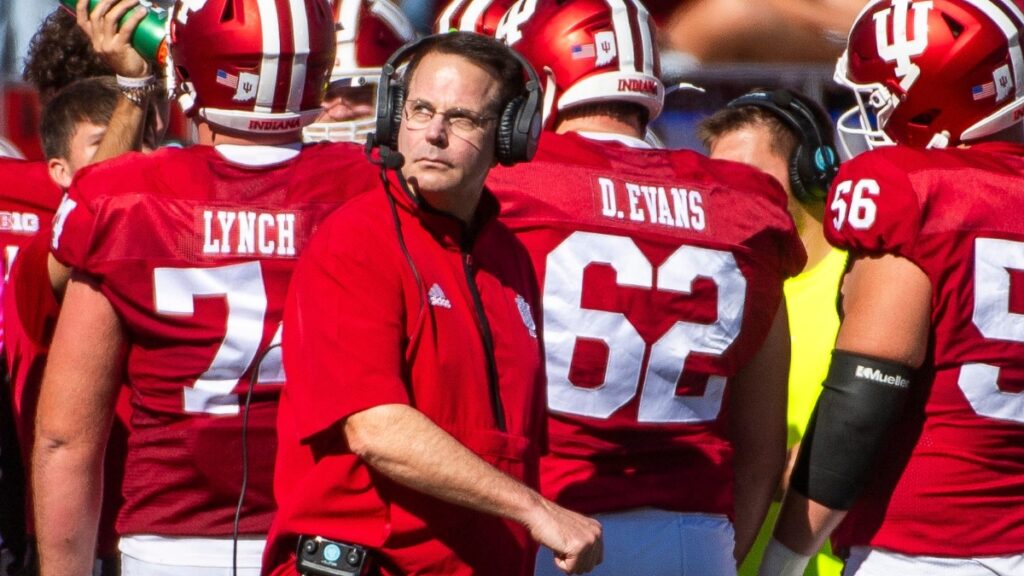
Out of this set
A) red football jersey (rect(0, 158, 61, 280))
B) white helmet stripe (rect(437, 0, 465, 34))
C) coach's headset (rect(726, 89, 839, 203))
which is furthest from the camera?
white helmet stripe (rect(437, 0, 465, 34))

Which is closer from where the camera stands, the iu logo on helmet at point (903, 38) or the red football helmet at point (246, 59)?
the red football helmet at point (246, 59)

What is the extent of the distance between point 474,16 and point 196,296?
7.19 feet

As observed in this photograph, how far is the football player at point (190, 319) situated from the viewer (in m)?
3.58

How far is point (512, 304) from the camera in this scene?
3240mm

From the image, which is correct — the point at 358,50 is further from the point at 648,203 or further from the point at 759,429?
the point at 759,429

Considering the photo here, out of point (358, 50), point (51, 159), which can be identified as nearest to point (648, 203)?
point (358, 50)

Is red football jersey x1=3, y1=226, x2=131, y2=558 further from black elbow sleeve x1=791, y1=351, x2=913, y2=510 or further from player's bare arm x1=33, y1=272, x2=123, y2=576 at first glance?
black elbow sleeve x1=791, y1=351, x2=913, y2=510

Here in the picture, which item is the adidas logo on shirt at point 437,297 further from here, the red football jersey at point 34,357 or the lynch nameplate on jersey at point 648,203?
the red football jersey at point 34,357

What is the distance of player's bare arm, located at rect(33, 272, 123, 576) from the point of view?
3609 mm

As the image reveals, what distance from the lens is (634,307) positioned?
12.5ft

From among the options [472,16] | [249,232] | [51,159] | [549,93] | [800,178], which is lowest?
[51,159]

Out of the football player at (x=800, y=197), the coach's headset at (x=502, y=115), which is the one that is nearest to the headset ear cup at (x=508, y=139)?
the coach's headset at (x=502, y=115)

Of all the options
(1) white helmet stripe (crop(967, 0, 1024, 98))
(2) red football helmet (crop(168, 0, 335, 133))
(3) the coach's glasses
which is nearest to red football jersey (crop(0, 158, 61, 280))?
(2) red football helmet (crop(168, 0, 335, 133))

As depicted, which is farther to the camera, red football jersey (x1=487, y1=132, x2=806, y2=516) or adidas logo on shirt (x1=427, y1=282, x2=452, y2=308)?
red football jersey (x1=487, y1=132, x2=806, y2=516)
